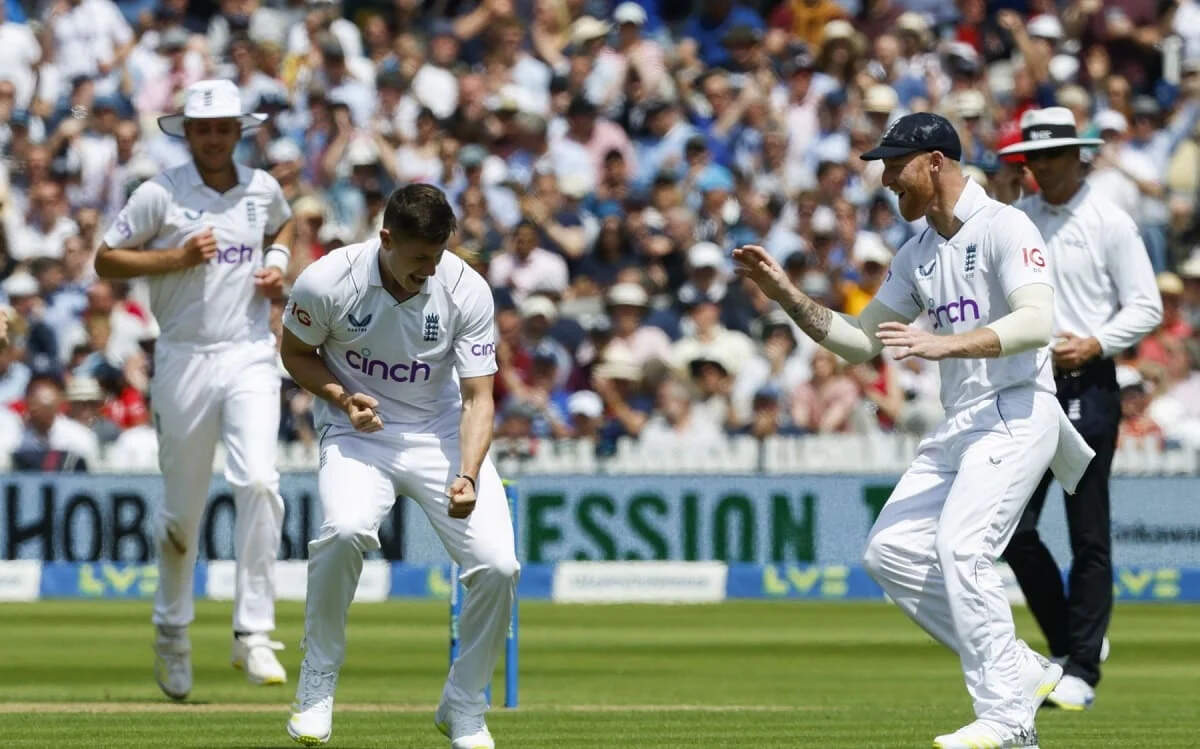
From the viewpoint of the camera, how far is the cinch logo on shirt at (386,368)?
753 cm

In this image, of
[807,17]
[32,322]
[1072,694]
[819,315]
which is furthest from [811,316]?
[807,17]

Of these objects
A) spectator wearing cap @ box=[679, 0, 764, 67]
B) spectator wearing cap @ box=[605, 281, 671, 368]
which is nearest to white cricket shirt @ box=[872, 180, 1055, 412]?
spectator wearing cap @ box=[605, 281, 671, 368]

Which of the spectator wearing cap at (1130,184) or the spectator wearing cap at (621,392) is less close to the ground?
the spectator wearing cap at (1130,184)

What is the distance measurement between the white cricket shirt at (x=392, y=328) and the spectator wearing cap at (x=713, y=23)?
13892 millimetres

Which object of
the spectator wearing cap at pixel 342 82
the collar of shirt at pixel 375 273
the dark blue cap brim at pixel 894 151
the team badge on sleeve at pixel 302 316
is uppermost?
the spectator wearing cap at pixel 342 82

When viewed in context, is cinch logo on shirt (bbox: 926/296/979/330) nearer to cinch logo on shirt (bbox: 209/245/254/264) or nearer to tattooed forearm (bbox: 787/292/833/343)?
tattooed forearm (bbox: 787/292/833/343)

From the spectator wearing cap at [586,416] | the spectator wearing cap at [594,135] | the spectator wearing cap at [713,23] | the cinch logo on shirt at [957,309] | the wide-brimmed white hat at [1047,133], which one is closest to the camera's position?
the cinch logo on shirt at [957,309]

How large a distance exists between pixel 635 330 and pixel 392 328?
32.4 feet

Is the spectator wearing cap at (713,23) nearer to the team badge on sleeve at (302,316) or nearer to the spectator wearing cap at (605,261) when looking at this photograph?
the spectator wearing cap at (605,261)

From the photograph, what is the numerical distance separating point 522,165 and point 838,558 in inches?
202


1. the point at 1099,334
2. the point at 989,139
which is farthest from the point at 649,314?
the point at 1099,334

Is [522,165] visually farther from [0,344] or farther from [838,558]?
[0,344]

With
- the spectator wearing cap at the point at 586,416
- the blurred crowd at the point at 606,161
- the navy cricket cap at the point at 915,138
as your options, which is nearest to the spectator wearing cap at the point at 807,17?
the blurred crowd at the point at 606,161

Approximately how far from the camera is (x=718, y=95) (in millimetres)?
19766
